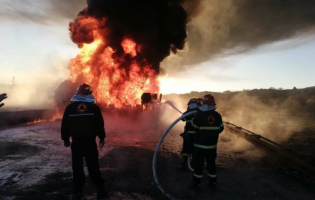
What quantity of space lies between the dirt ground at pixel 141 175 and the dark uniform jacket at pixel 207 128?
95cm

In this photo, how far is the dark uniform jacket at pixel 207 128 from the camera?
4395 mm

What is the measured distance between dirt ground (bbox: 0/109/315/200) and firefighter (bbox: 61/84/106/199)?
13.2 inches

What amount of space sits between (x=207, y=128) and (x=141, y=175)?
1.98 metres

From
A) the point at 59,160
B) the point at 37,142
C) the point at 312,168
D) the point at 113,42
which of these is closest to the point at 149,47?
the point at 113,42

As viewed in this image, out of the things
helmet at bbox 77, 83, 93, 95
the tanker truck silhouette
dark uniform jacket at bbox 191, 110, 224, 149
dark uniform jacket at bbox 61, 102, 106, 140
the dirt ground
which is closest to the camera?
dark uniform jacket at bbox 61, 102, 106, 140

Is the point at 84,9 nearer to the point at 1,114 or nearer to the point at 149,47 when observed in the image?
the point at 149,47

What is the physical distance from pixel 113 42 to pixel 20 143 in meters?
13.8

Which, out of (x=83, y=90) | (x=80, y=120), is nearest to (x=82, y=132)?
(x=80, y=120)

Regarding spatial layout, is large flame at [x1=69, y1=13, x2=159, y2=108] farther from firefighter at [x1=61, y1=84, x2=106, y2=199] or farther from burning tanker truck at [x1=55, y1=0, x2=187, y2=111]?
firefighter at [x1=61, y1=84, x2=106, y2=199]

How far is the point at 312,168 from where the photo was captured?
5062 mm

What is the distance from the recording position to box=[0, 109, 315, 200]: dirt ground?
412cm

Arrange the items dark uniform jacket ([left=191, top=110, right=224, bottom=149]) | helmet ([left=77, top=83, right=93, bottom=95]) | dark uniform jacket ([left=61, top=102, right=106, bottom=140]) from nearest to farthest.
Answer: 1. dark uniform jacket ([left=61, top=102, right=106, bottom=140])
2. helmet ([left=77, top=83, right=93, bottom=95])
3. dark uniform jacket ([left=191, top=110, right=224, bottom=149])

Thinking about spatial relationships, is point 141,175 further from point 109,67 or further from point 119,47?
point 119,47

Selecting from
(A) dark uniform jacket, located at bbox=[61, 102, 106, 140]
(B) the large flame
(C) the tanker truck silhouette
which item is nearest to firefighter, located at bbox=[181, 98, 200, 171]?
(A) dark uniform jacket, located at bbox=[61, 102, 106, 140]
